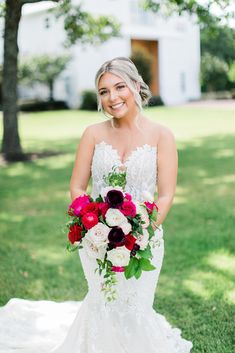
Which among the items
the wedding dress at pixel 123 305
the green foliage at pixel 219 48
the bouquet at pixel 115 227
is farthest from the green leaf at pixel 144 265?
the green foliage at pixel 219 48

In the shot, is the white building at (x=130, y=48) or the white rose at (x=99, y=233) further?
the white building at (x=130, y=48)

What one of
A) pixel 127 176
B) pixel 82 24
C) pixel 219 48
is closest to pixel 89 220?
pixel 127 176

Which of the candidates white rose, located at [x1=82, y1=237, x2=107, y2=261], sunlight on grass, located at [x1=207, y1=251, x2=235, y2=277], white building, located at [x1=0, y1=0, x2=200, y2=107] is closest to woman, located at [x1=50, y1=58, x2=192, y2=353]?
white rose, located at [x1=82, y1=237, x2=107, y2=261]

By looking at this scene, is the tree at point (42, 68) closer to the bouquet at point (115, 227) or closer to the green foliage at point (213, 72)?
the green foliage at point (213, 72)

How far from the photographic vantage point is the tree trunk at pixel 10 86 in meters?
13.9

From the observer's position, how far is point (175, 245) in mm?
7117

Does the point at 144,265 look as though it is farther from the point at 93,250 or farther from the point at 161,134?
the point at 161,134

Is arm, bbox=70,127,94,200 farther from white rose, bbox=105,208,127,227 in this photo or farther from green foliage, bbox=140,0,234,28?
green foliage, bbox=140,0,234,28

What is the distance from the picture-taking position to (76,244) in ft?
10.7

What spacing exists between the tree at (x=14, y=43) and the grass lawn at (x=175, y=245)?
3.19 ft

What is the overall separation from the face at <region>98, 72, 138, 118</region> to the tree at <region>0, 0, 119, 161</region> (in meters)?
10.4

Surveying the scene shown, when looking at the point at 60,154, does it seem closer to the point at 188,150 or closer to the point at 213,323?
the point at 188,150

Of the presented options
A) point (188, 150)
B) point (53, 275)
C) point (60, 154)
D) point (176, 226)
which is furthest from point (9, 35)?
point (53, 275)

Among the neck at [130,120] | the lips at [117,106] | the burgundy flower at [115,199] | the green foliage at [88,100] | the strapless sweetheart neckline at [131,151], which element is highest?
→ the lips at [117,106]
